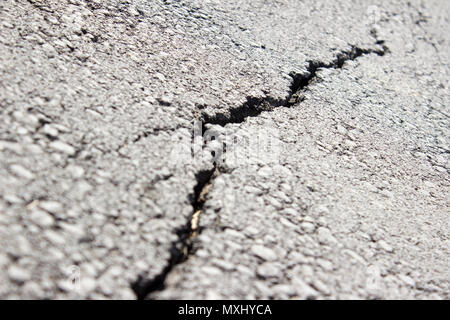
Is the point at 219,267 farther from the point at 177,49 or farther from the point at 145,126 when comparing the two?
the point at 177,49

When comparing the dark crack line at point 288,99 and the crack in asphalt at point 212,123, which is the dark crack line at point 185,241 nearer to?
the crack in asphalt at point 212,123

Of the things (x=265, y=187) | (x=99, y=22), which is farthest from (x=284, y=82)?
(x=99, y=22)

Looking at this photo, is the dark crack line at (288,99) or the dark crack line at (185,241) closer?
the dark crack line at (185,241)

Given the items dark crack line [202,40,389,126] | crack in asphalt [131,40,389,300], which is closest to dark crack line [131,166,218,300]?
crack in asphalt [131,40,389,300]

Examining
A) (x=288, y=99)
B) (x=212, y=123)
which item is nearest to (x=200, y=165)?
(x=212, y=123)

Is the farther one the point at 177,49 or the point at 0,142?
the point at 177,49

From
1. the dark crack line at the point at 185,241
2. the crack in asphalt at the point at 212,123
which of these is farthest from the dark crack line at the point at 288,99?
the dark crack line at the point at 185,241

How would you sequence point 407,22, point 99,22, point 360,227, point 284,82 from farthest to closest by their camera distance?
point 407,22 < point 284,82 < point 99,22 < point 360,227
